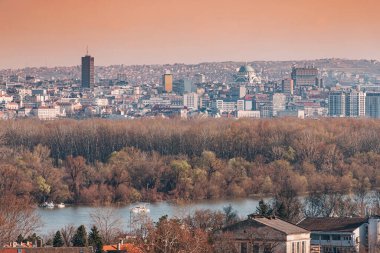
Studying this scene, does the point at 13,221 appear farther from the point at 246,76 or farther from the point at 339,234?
the point at 246,76

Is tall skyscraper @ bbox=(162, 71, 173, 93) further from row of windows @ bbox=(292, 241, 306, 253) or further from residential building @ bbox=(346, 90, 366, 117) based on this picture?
row of windows @ bbox=(292, 241, 306, 253)

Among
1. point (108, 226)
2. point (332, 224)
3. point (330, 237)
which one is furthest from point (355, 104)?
point (330, 237)

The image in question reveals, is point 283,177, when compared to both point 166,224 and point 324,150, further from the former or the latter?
point 166,224

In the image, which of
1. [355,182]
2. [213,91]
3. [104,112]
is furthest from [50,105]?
[355,182]

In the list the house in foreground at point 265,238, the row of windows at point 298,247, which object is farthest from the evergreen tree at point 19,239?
the row of windows at point 298,247

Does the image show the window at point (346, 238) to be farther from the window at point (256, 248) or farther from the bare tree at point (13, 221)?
the bare tree at point (13, 221)
